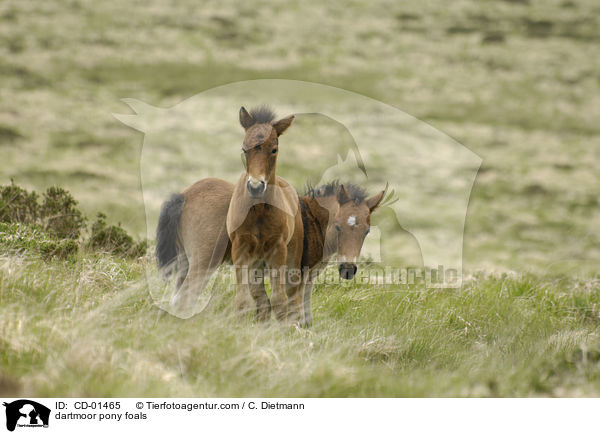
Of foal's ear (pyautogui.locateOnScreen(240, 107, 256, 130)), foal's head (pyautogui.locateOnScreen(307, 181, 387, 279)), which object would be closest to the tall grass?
foal's head (pyautogui.locateOnScreen(307, 181, 387, 279))

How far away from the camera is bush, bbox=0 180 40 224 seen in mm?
8719

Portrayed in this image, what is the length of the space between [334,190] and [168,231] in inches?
82.5

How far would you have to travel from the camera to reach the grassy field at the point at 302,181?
5223 mm

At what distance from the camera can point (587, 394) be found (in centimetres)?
528

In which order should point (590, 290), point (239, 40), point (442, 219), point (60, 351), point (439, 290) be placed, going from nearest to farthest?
point (60, 351)
point (439, 290)
point (590, 290)
point (442, 219)
point (239, 40)

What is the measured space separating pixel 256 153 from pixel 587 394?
385cm

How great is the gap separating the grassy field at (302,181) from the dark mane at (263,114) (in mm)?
2050

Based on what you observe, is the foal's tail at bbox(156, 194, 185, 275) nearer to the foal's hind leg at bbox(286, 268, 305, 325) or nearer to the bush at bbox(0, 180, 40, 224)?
the foal's hind leg at bbox(286, 268, 305, 325)

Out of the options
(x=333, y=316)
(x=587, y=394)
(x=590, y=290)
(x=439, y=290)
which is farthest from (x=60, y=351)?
(x=590, y=290)

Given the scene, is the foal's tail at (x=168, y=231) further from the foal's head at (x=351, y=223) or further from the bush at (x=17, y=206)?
the bush at (x=17, y=206)

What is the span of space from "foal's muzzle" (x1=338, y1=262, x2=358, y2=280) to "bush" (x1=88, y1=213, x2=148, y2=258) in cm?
375

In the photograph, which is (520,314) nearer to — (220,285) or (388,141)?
(220,285)

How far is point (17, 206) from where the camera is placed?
8.81 meters
